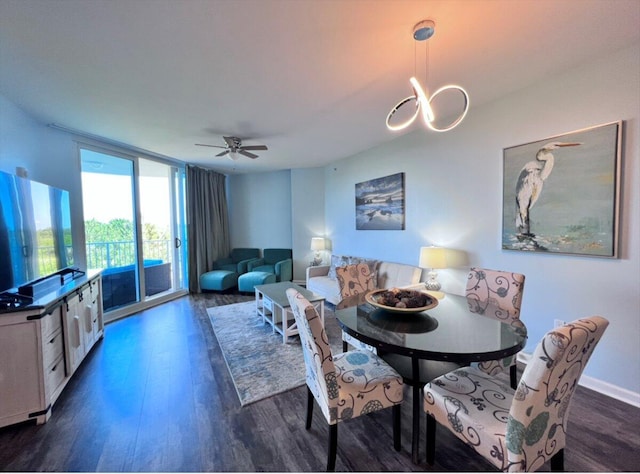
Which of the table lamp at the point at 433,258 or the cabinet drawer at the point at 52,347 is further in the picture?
the table lamp at the point at 433,258

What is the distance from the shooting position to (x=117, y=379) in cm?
235

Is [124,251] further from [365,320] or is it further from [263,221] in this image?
[365,320]

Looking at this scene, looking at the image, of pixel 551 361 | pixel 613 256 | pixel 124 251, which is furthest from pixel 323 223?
pixel 551 361

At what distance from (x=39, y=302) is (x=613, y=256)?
423cm

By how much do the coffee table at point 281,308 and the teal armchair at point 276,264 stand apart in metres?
1.41

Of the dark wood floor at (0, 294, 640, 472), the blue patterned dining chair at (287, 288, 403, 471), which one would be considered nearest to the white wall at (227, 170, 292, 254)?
the dark wood floor at (0, 294, 640, 472)

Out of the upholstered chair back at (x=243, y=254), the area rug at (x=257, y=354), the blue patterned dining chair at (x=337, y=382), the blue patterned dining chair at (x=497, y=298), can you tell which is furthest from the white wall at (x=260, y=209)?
the blue patterned dining chair at (x=337, y=382)

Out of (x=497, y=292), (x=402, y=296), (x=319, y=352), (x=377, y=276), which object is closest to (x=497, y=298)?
(x=497, y=292)

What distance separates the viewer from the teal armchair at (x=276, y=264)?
5309 millimetres

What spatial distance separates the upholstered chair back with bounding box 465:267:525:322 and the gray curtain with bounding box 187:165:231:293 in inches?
190

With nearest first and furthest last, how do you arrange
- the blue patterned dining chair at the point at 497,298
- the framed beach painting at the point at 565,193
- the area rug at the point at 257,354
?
the blue patterned dining chair at the point at 497,298, the framed beach painting at the point at 565,193, the area rug at the point at 257,354

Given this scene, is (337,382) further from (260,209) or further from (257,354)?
(260,209)

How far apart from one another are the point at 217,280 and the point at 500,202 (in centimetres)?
467

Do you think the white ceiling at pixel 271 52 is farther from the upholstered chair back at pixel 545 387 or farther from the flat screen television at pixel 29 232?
the upholstered chair back at pixel 545 387
